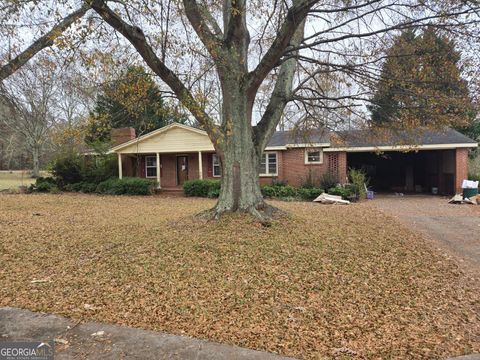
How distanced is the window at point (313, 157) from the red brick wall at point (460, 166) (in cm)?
678

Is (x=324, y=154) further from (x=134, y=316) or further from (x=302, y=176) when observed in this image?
(x=134, y=316)

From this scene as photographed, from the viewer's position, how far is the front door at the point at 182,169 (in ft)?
73.4

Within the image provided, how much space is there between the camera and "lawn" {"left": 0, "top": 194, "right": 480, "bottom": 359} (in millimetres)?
3328

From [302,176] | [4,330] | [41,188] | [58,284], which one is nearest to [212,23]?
[58,284]

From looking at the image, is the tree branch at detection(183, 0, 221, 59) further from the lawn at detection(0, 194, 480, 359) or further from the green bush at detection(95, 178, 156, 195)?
the green bush at detection(95, 178, 156, 195)

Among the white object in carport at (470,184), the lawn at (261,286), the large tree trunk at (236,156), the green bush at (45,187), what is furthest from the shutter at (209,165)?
the lawn at (261,286)

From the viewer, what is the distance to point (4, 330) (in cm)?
346

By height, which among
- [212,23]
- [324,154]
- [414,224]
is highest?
[212,23]

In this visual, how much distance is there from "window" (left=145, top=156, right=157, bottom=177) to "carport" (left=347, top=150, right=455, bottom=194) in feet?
42.9

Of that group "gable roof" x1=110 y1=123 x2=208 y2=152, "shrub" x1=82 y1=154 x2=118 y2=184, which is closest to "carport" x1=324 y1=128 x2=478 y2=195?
"gable roof" x1=110 y1=123 x2=208 y2=152

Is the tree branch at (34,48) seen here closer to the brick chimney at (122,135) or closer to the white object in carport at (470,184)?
the white object in carport at (470,184)

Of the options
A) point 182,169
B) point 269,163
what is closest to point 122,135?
point 182,169

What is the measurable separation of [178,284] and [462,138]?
58.5 ft

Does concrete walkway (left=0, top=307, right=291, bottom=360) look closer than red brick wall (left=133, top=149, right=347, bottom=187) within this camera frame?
Yes
